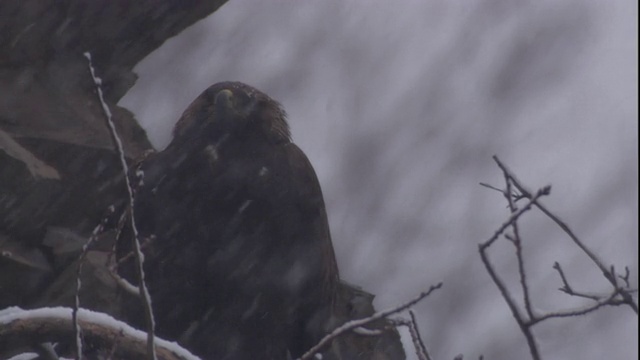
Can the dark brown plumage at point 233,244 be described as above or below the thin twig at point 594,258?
above

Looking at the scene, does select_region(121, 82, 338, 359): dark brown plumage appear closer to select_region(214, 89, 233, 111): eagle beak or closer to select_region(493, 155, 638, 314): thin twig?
select_region(214, 89, 233, 111): eagle beak

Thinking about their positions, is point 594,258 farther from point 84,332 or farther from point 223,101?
point 223,101

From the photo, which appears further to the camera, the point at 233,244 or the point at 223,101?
the point at 223,101

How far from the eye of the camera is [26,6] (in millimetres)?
5219

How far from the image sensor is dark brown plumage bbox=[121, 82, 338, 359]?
4.21m

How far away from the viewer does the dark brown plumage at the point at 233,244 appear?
4.21 metres

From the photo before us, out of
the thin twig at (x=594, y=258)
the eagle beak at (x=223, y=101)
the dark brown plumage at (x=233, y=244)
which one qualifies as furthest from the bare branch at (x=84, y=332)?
the eagle beak at (x=223, y=101)

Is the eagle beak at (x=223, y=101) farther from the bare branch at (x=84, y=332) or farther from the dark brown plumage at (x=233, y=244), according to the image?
the bare branch at (x=84, y=332)

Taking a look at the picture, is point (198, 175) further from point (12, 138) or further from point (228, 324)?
point (12, 138)

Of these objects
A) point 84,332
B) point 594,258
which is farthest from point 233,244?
point 594,258

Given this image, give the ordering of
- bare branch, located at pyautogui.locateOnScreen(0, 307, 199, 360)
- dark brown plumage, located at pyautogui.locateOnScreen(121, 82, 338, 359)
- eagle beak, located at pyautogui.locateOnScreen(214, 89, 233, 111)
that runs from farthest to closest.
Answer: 1. eagle beak, located at pyautogui.locateOnScreen(214, 89, 233, 111)
2. dark brown plumage, located at pyautogui.locateOnScreen(121, 82, 338, 359)
3. bare branch, located at pyautogui.locateOnScreen(0, 307, 199, 360)

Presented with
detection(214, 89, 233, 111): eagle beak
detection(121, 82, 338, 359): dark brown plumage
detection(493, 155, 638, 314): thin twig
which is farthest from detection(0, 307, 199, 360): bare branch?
detection(214, 89, 233, 111): eagle beak

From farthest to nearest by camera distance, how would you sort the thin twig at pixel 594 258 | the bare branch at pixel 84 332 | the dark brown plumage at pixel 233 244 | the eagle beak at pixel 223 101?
1. the eagle beak at pixel 223 101
2. the dark brown plumage at pixel 233 244
3. the bare branch at pixel 84 332
4. the thin twig at pixel 594 258

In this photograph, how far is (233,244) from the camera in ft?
14.0
